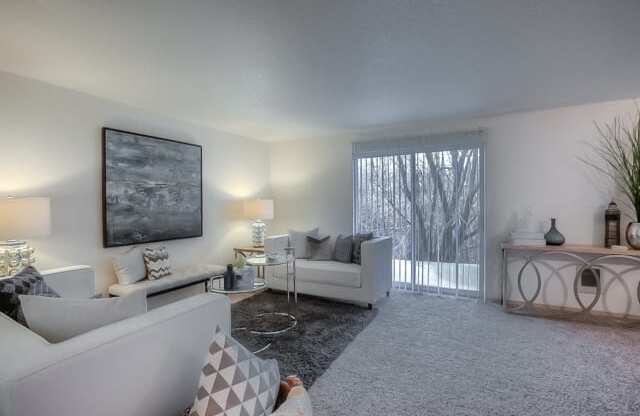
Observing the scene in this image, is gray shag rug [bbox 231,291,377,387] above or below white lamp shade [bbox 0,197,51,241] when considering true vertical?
below

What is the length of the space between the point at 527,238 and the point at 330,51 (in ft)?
9.67

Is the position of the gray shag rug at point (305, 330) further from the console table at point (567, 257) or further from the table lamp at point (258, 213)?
the console table at point (567, 257)

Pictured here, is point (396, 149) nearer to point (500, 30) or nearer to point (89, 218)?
point (500, 30)

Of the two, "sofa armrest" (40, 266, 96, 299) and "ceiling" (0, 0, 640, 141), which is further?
"sofa armrest" (40, 266, 96, 299)

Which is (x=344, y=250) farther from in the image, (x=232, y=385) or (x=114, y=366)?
(x=114, y=366)

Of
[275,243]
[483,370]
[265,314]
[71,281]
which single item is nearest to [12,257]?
[71,281]

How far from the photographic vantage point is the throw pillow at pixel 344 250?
4.04 meters

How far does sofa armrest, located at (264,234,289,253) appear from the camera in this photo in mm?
4254

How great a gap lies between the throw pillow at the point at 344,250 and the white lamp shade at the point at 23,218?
2.93 m

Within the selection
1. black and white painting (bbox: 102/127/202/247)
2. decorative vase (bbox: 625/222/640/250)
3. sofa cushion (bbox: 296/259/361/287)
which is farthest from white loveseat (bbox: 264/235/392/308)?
decorative vase (bbox: 625/222/640/250)

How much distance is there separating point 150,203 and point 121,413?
294 centimetres

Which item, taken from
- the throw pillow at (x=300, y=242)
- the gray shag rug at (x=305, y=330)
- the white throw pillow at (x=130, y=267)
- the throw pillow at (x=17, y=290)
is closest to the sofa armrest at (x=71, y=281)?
the white throw pillow at (x=130, y=267)

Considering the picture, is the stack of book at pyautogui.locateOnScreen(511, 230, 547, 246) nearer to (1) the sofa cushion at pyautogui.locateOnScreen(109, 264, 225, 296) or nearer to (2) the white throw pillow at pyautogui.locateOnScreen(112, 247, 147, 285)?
(1) the sofa cushion at pyautogui.locateOnScreen(109, 264, 225, 296)

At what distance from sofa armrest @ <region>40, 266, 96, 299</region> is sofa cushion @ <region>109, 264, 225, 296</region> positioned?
0.31 m
